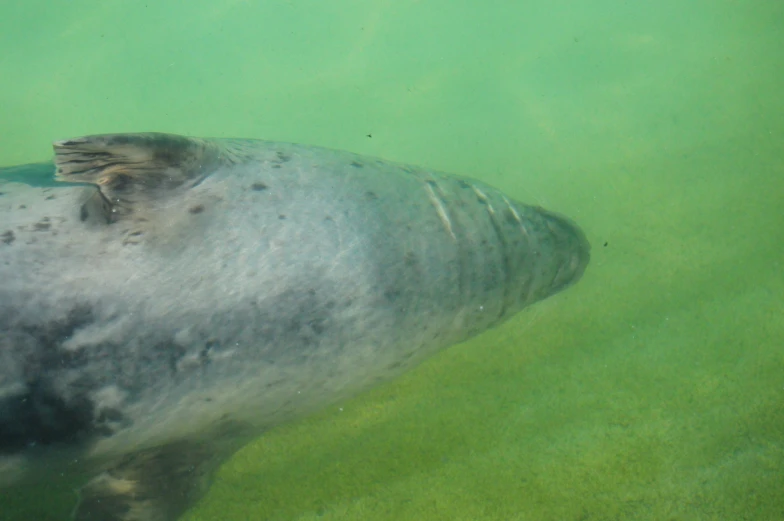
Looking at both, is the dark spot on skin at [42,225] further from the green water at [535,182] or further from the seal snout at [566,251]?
the seal snout at [566,251]

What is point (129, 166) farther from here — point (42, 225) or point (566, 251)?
point (566, 251)

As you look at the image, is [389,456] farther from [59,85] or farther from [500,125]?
[59,85]

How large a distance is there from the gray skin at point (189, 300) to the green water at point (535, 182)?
0.38m

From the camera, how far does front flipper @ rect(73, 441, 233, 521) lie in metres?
2.27

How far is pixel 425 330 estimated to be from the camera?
102 inches

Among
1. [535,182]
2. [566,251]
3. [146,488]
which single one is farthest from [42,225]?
[535,182]

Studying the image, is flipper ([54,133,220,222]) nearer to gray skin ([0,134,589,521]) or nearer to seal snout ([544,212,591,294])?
gray skin ([0,134,589,521])

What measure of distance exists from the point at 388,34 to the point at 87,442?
526 centimetres

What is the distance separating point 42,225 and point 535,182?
3484mm

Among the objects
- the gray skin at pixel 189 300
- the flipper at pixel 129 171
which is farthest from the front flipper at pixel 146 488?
the flipper at pixel 129 171

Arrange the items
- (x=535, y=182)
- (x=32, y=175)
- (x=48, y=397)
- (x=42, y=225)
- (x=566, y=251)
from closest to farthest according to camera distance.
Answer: (x=48, y=397)
(x=42, y=225)
(x=32, y=175)
(x=566, y=251)
(x=535, y=182)

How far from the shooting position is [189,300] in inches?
79.7

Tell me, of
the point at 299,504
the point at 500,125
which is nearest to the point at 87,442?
the point at 299,504

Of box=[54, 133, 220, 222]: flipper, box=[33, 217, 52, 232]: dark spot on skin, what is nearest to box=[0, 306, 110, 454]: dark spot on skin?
box=[33, 217, 52, 232]: dark spot on skin
